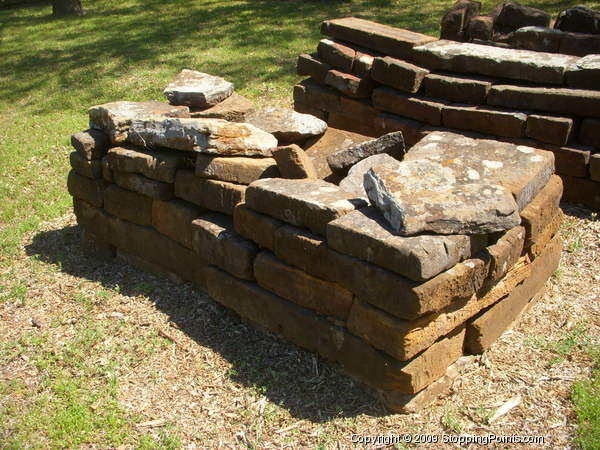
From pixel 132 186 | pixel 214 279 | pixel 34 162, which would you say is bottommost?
pixel 34 162

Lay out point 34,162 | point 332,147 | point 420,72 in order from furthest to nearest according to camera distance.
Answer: point 34,162
point 420,72
point 332,147

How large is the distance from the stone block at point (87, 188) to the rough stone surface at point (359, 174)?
99.9 inches

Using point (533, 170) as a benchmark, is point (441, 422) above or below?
below

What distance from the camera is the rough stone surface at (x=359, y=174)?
15.3ft

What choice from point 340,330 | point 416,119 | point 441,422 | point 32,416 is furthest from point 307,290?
point 416,119

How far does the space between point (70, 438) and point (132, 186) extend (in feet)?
7.56

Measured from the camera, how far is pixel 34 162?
28.6 feet

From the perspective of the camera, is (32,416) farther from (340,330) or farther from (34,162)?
(34,162)

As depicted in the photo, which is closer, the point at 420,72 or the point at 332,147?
the point at 332,147

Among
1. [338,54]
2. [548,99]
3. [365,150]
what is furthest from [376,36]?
[365,150]

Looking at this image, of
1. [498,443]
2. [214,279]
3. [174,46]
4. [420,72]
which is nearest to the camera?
[498,443]

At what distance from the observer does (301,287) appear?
4461 mm

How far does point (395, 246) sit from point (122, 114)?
3.23 meters

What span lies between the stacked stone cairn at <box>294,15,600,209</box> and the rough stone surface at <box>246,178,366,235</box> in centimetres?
148
